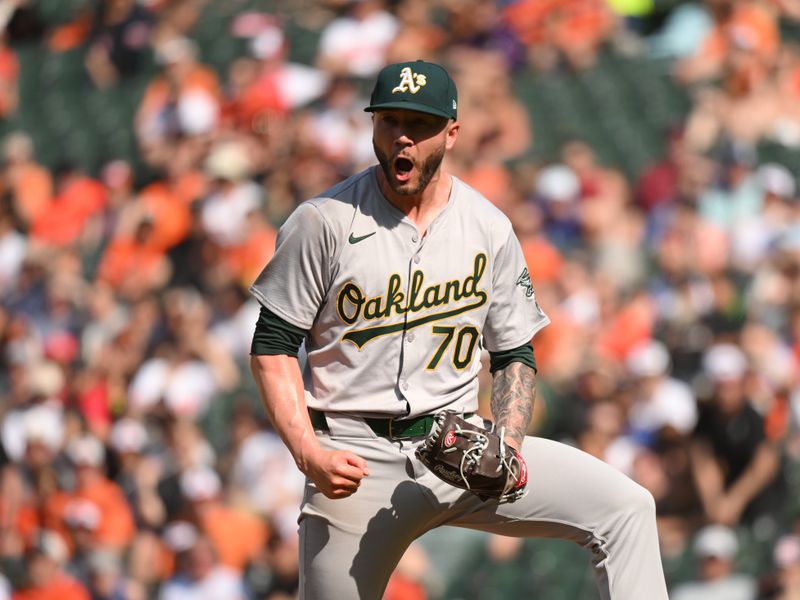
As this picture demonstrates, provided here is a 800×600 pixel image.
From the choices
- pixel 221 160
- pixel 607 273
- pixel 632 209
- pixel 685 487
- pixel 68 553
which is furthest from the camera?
pixel 221 160

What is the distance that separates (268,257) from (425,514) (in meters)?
5.72

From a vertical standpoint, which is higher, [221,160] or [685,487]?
[221,160]

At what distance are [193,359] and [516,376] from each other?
5.58m

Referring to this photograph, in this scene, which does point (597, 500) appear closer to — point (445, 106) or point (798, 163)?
point (445, 106)

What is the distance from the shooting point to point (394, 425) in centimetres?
405

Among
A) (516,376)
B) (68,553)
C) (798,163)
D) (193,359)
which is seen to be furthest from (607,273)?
(516,376)

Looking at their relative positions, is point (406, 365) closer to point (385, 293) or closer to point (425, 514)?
point (385, 293)

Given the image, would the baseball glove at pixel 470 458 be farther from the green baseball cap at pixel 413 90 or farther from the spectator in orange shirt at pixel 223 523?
the spectator in orange shirt at pixel 223 523

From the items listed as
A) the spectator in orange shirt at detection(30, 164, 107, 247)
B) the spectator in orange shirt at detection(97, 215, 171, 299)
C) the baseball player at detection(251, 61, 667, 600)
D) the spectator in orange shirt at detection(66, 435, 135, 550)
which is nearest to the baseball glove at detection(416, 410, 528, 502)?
the baseball player at detection(251, 61, 667, 600)

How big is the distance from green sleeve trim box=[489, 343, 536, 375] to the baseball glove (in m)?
0.41

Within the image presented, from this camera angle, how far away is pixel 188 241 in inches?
412

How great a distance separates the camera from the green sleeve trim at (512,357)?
4.20 metres

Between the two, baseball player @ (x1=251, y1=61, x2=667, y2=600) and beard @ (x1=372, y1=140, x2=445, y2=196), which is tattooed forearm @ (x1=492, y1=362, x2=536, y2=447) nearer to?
baseball player @ (x1=251, y1=61, x2=667, y2=600)

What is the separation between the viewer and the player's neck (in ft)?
13.2
